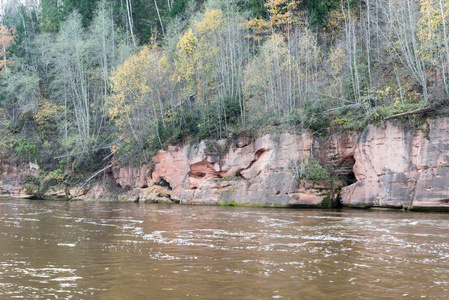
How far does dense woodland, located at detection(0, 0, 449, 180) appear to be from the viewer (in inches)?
925

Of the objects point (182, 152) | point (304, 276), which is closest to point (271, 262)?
point (304, 276)

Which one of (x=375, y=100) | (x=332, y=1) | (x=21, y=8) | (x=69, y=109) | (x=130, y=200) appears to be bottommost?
(x=130, y=200)

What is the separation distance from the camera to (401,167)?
20.8 m

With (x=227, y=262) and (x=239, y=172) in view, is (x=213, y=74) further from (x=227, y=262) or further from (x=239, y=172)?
(x=227, y=262)

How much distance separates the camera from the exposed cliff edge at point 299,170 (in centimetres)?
1984

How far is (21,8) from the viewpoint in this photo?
5244 centimetres

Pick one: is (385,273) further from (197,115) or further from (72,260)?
(197,115)

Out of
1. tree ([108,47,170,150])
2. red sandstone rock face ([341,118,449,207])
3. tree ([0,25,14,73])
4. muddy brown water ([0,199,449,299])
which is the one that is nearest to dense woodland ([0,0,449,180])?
tree ([108,47,170,150])

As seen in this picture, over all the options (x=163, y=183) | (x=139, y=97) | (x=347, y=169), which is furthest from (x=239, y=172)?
(x=139, y=97)

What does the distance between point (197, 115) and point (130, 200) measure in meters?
9.24

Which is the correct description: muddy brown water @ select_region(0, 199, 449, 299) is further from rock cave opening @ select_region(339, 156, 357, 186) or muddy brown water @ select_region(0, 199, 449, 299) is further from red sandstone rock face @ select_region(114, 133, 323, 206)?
red sandstone rock face @ select_region(114, 133, 323, 206)

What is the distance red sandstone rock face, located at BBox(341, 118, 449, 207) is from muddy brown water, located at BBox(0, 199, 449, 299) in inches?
207

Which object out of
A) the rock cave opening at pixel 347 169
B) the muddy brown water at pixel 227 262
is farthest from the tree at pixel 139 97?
the muddy brown water at pixel 227 262

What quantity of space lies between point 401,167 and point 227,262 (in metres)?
15.6
